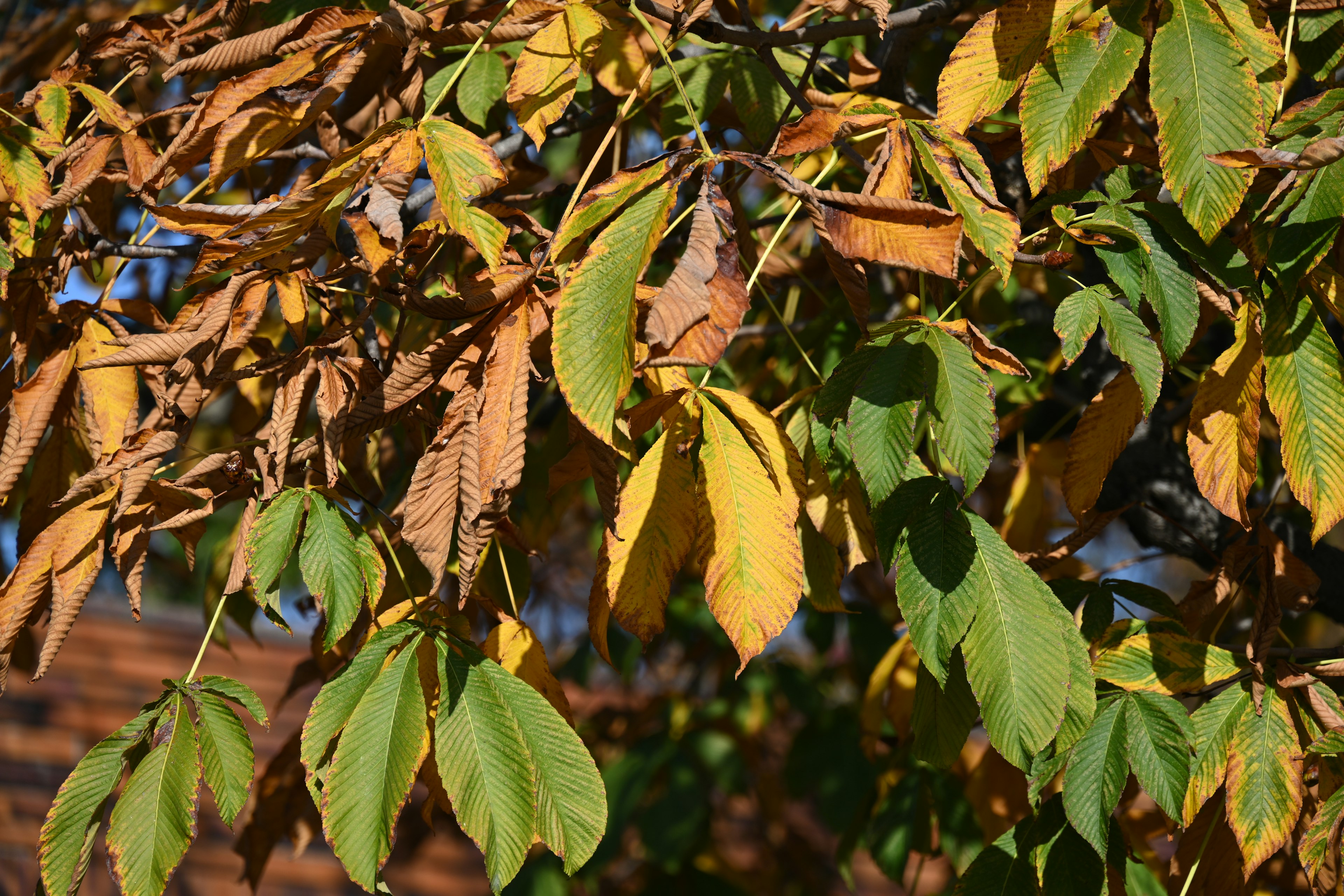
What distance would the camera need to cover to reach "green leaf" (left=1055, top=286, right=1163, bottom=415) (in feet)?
2.45

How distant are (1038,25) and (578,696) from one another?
3.29 metres

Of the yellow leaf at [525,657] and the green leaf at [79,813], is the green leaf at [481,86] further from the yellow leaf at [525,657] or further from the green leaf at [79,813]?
the green leaf at [79,813]

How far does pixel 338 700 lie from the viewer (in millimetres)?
769

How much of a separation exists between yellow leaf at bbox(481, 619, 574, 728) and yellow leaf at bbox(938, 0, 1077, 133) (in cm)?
57

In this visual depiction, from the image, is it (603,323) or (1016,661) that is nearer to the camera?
(603,323)

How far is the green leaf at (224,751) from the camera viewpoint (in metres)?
0.79

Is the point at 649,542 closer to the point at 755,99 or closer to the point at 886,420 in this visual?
the point at 886,420

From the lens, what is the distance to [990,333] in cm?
144

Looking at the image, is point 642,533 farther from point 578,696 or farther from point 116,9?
point 578,696

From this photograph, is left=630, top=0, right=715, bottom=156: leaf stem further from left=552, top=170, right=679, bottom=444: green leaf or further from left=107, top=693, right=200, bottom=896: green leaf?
left=107, top=693, right=200, bottom=896: green leaf

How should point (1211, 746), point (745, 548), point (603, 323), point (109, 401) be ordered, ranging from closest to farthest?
point (603, 323), point (745, 548), point (1211, 746), point (109, 401)

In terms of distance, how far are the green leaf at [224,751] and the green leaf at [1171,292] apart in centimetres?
77

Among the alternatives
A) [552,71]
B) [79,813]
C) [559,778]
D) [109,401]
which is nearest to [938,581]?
[559,778]

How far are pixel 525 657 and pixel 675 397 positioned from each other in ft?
0.87
